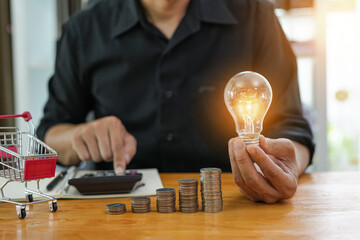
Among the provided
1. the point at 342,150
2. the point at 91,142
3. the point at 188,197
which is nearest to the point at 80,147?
the point at 91,142

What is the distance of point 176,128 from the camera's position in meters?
1.38

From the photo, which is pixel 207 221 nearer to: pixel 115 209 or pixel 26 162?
pixel 115 209

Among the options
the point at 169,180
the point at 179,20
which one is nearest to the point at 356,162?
the point at 179,20

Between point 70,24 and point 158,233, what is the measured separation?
113cm

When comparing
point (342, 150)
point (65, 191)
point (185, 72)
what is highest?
point (185, 72)

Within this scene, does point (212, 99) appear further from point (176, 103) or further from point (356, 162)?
point (356, 162)

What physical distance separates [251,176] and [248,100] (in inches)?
5.5

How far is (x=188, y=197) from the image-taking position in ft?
2.37

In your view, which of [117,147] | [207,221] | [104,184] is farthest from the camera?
[117,147]

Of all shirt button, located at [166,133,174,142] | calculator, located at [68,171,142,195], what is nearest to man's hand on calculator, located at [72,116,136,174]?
calculator, located at [68,171,142,195]

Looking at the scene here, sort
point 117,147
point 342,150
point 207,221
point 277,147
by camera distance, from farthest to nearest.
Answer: point 342,150 → point 117,147 → point 277,147 → point 207,221

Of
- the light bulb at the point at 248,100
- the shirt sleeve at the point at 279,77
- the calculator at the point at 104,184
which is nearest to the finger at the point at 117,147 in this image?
the calculator at the point at 104,184

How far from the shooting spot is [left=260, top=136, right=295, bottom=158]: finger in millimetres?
737

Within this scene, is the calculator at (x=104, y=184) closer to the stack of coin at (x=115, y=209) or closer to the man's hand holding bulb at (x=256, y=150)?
the stack of coin at (x=115, y=209)
